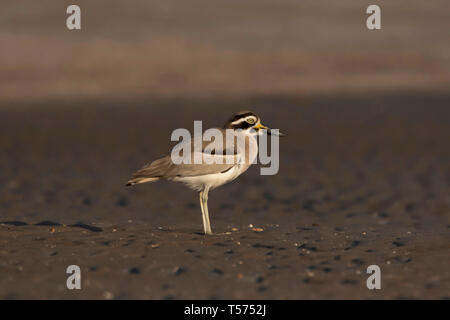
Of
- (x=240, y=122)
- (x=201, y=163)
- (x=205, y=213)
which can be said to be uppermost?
(x=240, y=122)

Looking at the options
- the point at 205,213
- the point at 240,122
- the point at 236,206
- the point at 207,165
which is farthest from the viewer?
the point at 236,206

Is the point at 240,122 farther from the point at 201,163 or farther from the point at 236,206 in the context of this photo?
the point at 236,206

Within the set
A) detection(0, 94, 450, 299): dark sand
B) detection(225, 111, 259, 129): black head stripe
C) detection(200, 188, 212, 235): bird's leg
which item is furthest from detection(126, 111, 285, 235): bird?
detection(0, 94, 450, 299): dark sand

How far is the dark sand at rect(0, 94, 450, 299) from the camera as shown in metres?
7.35

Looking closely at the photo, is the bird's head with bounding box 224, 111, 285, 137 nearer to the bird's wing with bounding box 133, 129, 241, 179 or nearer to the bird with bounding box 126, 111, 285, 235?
the bird with bounding box 126, 111, 285, 235

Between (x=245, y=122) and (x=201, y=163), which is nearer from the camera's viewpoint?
(x=201, y=163)

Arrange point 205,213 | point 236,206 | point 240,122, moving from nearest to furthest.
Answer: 1. point 205,213
2. point 240,122
3. point 236,206

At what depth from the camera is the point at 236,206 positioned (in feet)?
47.9

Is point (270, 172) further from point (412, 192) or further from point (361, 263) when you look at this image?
point (361, 263)

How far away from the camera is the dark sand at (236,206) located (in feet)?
24.1

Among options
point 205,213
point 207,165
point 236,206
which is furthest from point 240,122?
point 236,206

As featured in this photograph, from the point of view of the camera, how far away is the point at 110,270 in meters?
7.55
